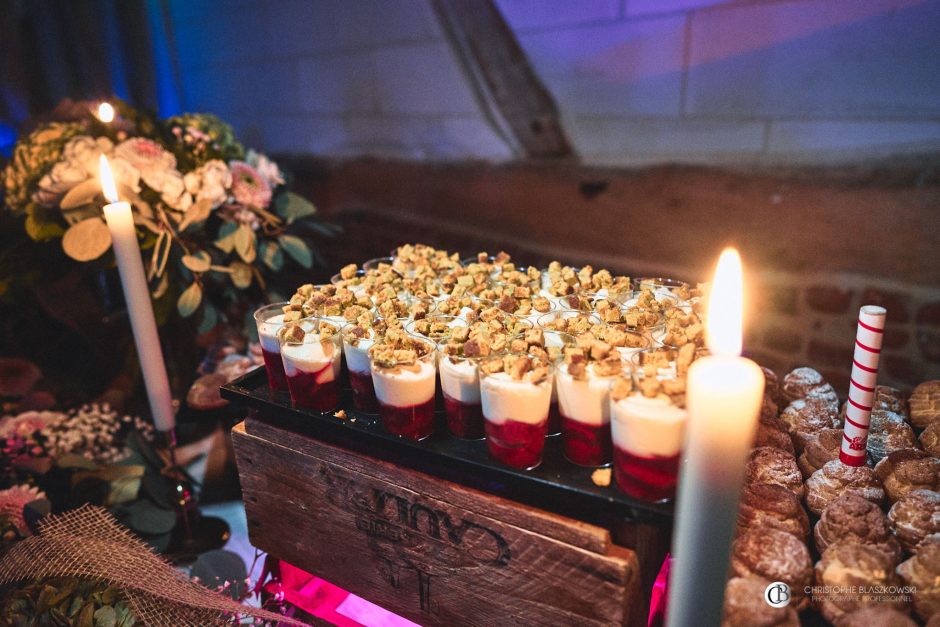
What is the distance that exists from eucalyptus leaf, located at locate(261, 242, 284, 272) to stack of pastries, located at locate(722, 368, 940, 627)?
142 centimetres

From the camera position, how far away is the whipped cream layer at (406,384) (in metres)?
1.06

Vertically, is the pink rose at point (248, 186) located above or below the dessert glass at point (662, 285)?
above

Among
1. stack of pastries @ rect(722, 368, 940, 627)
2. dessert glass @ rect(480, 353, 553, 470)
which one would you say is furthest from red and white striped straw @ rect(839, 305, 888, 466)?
dessert glass @ rect(480, 353, 553, 470)

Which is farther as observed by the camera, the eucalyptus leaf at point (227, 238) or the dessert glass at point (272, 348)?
the eucalyptus leaf at point (227, 238)

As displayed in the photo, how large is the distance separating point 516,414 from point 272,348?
23.0 inches

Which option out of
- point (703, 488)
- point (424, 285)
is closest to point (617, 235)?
point (424, 285)

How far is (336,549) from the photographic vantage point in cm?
128

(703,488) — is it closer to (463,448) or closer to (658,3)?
(463,448)

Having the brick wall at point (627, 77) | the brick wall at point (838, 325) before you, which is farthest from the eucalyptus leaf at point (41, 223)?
the brick wall at point (838, 325)

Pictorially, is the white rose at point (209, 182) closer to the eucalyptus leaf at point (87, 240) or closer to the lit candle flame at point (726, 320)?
the eucalyptus leaf at point (87, 240)

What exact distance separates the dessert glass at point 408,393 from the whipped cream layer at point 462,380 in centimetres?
3

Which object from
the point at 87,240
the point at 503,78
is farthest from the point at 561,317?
the point at 503,78

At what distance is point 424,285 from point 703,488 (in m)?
0.93

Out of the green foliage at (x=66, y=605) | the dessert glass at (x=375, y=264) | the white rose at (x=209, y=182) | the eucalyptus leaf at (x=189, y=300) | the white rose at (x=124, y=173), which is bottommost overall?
the green foliage at (x=66, y=605)
